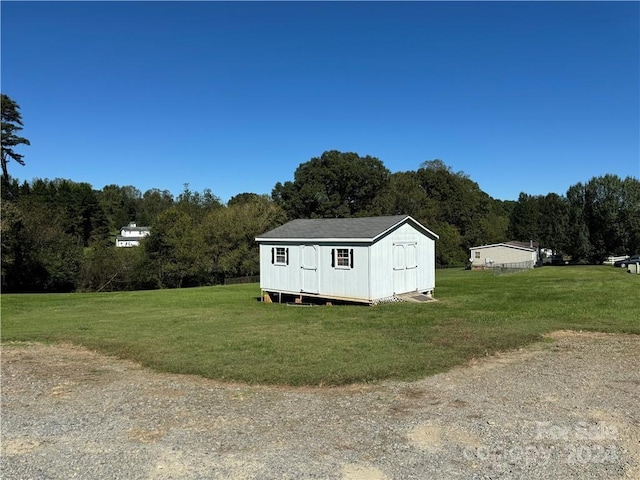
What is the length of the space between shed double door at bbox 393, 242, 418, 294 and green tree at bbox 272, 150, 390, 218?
1559 inches

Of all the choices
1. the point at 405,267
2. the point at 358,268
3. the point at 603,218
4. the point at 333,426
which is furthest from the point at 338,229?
the point at 603,218

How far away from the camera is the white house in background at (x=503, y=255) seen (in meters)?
53.7

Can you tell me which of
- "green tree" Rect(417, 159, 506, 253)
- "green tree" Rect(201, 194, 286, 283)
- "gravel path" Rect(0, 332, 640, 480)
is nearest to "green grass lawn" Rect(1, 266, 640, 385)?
"gravel path" Rect(0, 332, 640, 480)

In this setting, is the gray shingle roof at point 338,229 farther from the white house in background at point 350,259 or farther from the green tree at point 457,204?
the green tree at point 457,204

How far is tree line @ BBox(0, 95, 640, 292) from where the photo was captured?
38.6 metres

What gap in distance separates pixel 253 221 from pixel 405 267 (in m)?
29.9

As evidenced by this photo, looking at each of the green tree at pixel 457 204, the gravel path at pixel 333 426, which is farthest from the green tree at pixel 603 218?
the gravel path at pixel 333 426

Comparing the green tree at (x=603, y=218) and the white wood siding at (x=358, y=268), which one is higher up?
the green tree at (x=603, y=218)

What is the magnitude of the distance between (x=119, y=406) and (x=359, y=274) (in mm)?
11699

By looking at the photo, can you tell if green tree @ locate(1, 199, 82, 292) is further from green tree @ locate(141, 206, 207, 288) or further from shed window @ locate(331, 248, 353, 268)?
shed window @ locate(331, 248, 353, 268)

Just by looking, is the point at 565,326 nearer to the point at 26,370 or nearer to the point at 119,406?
the point at 119,406

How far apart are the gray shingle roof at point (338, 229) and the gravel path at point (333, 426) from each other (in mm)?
9509

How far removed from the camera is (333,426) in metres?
5.65

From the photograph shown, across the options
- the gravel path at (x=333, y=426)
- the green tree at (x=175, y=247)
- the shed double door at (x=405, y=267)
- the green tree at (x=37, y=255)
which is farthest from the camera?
the green tree at (x=175, y=247)
